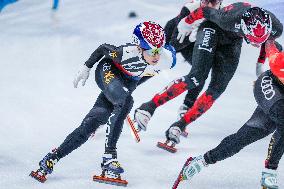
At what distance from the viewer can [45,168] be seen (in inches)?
157

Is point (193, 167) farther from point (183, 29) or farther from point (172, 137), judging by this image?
point (183, 29)

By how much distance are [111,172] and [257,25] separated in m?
1.63

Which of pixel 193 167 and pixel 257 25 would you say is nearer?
pixel 193 167

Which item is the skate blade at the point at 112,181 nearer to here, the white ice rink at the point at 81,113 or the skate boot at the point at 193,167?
the white ice rink at the point at 81,113

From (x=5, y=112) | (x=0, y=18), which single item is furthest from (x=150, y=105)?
(x=0, y=18)

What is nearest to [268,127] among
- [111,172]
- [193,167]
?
[193,167]

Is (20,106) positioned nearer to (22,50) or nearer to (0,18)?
(22,50)

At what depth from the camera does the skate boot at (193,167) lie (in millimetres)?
3857

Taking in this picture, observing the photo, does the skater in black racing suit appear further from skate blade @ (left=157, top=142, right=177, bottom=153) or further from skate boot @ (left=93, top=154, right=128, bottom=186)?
skate blade @ (left=157, top=142, right=177, bottom=153)

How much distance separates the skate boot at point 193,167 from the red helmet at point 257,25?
1084mm

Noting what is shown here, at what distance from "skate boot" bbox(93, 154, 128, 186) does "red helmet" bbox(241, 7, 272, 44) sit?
Result: 58.3 inches

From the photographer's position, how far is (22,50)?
9.60m

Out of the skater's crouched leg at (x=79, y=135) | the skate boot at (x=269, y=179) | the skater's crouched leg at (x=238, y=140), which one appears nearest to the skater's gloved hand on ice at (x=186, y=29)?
the skater's crouched leg at (x=79, y=135)

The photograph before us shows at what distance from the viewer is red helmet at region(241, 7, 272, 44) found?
413 centimetres
